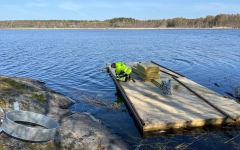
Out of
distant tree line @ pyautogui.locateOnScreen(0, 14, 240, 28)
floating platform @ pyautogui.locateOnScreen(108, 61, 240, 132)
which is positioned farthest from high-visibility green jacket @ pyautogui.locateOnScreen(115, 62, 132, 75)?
distant tree line @ pyautogui.locateOnScreen(0, 14, 240, 28)

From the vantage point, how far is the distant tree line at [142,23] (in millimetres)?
139625

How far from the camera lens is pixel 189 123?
7926 millimetres

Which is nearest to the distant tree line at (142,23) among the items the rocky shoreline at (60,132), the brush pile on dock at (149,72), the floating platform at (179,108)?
the brush pile on dock at (149,72)

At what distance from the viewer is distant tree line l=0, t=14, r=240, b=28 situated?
140 meters

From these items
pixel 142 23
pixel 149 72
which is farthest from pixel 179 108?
pixel 142 23

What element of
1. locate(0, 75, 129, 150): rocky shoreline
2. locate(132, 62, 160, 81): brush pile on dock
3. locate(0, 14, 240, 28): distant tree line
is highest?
locate(0, 14, 240, 28): distant tree line

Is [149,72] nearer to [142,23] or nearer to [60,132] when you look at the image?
[60,132]

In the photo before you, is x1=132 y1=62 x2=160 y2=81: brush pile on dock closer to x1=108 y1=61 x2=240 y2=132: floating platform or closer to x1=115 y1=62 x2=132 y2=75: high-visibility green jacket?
x1=115 y1=62 x2=132 y2=75: high-visibility green jacket

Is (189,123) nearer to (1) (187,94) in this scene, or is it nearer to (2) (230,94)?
(1) (187,94)

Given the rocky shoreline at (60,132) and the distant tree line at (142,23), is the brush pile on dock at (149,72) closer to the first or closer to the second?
the rocky shoreline at (60,132)

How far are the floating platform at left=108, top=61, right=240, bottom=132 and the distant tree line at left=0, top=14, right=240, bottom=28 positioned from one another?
5739 inches

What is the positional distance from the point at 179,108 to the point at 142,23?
17355 centimetres

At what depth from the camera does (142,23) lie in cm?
17625

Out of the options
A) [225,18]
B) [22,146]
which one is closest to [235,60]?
[22,146]
